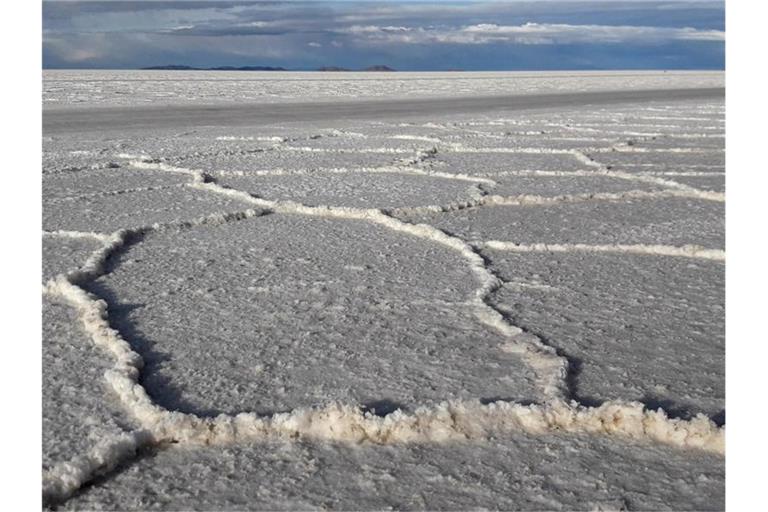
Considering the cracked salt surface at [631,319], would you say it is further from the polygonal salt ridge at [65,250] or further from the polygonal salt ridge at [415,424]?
the polygonal salt ridge at [65,250]

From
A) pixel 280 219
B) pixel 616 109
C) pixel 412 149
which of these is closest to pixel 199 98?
pixel 616 109

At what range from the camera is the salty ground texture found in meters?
1.57

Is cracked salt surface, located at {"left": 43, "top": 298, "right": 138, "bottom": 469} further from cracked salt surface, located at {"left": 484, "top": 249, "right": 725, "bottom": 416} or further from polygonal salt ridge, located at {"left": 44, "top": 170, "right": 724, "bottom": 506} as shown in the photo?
cracked salt surface, located at {"left": 484, "top": 249, "right": 725, "bottom": 416}

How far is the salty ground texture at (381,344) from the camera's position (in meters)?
1.57

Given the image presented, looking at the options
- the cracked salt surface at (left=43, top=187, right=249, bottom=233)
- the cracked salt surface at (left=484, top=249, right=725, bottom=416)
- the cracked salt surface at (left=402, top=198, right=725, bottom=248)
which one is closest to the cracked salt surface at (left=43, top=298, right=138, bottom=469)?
the cracked salt surface at (left=484, top=249, right=725, bottom=416)

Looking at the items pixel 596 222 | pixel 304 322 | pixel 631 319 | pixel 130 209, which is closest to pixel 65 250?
pixel 130 209

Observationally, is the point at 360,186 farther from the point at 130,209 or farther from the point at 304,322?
the point at 304,322

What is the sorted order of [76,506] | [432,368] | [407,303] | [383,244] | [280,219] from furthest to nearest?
[280,219] < [383,244] < [407,303] < [432,368] < [76,506]

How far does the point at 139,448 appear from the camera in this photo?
64.5 inches

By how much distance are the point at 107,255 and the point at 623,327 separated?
1.50 m

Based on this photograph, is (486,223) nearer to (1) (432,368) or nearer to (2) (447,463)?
(1) (432,368)

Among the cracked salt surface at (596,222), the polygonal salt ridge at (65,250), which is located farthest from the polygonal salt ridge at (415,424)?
the cracked salt surface at (596,222)

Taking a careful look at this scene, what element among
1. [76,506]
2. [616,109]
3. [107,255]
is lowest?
[76,506]

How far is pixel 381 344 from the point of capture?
7.25 ft
